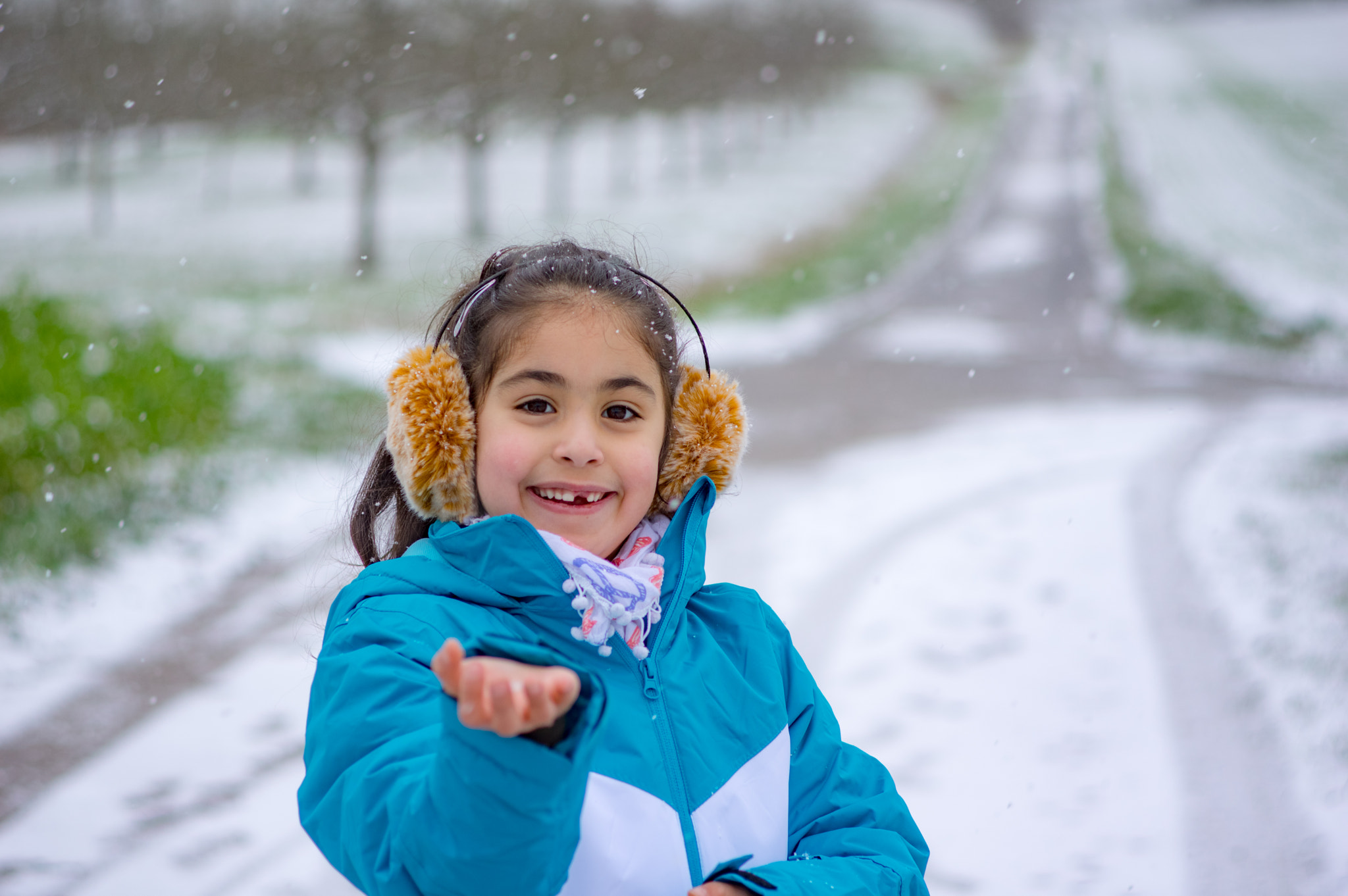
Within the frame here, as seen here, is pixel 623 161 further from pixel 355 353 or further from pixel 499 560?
pixel 499 560

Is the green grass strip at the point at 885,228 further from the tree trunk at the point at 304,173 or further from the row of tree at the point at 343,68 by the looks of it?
the tree trunk at the point at 304,173

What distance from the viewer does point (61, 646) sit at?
4418mm

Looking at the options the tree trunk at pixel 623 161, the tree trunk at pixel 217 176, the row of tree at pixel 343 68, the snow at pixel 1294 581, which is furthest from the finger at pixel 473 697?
the tree trunk at pixel 217 176

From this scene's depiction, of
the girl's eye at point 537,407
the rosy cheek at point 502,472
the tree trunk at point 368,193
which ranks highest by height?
the tree trunk at point 368,193

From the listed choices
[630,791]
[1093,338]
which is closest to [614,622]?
[630,791]

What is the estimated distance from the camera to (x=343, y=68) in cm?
1580

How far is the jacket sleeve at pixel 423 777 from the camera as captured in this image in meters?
0.92

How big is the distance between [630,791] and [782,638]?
0.43m

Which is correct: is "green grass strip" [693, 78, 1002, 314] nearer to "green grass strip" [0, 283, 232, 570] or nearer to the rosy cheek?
"green grass strip" [0, 283, 232, 570]

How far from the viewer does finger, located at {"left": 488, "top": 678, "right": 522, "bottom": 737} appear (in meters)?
0.88

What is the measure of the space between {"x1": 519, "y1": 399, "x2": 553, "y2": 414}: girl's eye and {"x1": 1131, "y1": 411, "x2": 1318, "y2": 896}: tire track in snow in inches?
97.4

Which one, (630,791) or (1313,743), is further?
(1313,743)

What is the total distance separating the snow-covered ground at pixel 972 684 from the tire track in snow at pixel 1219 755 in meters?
0.06

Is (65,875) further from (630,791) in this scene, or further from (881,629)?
(881,629)
